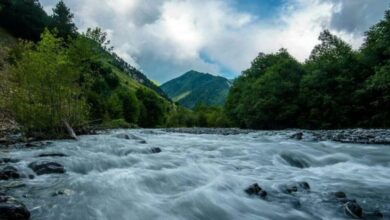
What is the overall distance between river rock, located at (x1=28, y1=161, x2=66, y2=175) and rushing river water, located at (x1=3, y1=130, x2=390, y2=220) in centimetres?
26

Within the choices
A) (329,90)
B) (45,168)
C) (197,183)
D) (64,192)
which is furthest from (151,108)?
(64,192)

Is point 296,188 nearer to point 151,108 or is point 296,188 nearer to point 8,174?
point 8,174

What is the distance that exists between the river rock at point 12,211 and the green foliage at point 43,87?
47.0ft

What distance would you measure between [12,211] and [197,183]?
5.77 m

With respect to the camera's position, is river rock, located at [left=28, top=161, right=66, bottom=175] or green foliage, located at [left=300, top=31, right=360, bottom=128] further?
green foliage, located at [left=300, top=31, right=360, bottom=128]

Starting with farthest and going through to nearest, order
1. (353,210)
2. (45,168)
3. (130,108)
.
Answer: (130,108)
(45,168)
(353,210)

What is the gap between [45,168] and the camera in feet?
37.6

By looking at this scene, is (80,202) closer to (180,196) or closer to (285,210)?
(180,196)

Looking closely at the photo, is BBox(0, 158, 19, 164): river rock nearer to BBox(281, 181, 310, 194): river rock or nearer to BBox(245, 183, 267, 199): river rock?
BBox(245, 183, 267, 199): river rock

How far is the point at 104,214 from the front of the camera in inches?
304

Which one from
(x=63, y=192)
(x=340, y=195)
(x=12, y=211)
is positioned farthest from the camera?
(x=340, y=195)

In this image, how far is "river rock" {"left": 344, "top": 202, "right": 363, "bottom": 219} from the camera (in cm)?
762

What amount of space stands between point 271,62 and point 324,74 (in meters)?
26.8

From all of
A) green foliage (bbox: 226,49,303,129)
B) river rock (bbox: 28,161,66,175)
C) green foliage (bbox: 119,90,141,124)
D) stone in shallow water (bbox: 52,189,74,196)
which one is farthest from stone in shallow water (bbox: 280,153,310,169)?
green foliage (bbox: 119,90,141,124)
